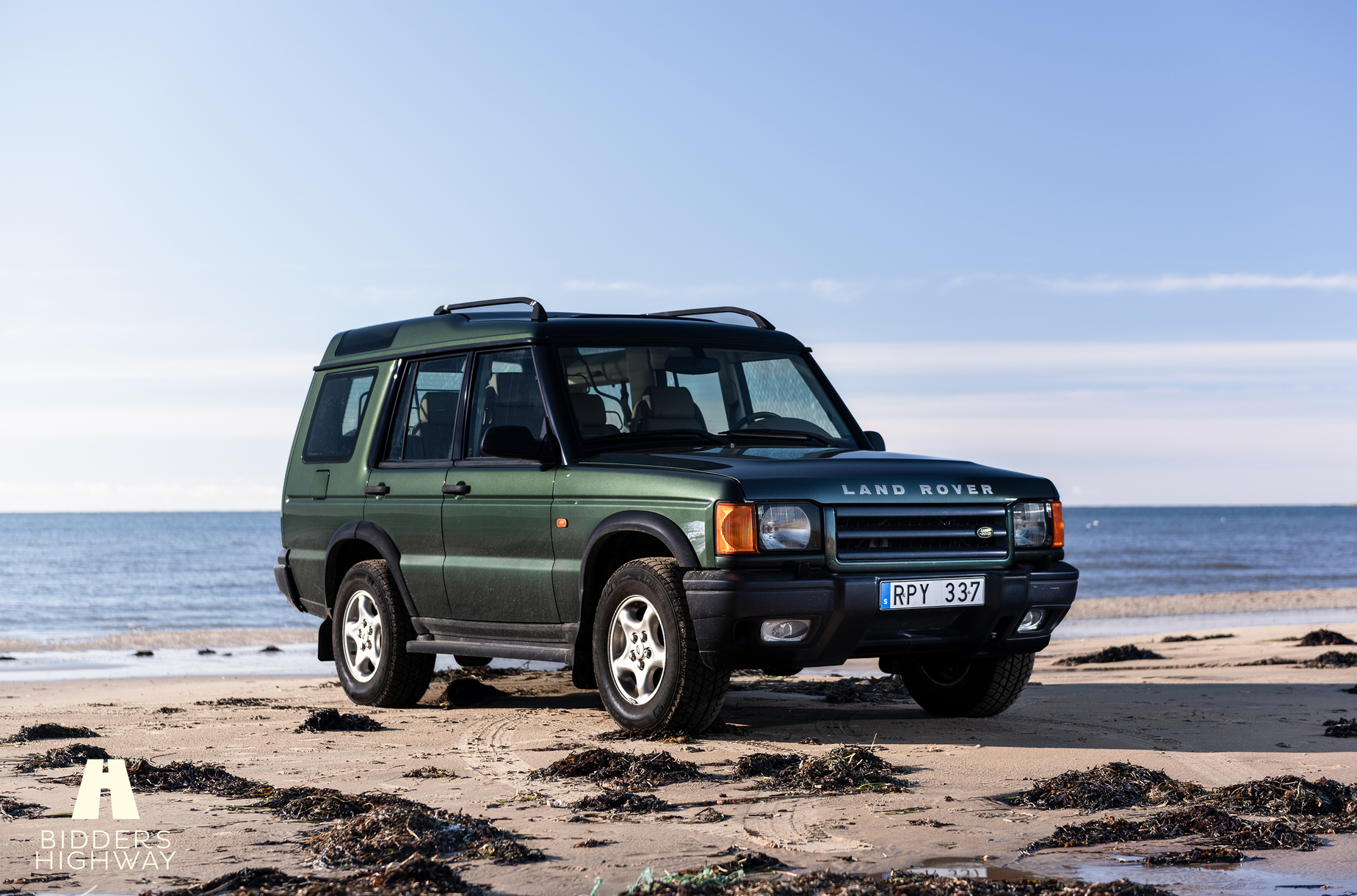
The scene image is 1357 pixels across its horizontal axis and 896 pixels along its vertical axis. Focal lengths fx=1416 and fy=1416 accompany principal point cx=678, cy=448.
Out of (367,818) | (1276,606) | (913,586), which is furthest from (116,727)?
(1276,606)

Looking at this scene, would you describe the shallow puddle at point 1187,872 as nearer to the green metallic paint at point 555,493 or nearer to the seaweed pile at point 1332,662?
the green metallic paint at point 555,493

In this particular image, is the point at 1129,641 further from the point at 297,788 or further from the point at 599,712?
the point at 297,788

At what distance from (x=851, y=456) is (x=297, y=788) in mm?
2965

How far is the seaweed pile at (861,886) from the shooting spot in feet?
12.4

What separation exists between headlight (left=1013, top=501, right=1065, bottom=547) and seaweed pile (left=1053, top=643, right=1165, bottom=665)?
585cm

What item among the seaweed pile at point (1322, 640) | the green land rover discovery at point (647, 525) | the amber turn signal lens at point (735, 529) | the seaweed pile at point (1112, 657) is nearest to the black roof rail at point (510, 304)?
the green land rover discovery at point (647, 525)

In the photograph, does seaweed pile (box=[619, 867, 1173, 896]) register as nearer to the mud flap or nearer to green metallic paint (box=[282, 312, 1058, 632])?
green metallic paint (box=[282, 312, 1058, 632])

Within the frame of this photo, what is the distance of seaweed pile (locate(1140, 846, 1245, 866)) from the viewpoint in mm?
4293

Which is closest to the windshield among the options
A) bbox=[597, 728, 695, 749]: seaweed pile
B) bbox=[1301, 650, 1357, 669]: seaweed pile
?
bbox=[597, 728, 695, 749]: seaweed pile

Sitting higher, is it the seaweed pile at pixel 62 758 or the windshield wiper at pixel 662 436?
the windshield wiper at pixel 662 436

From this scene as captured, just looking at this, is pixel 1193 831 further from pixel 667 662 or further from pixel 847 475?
pixel 667 662

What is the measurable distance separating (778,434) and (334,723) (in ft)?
9.22

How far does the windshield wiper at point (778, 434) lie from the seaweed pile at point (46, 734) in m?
3.73

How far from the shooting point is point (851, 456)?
6.83 metres
